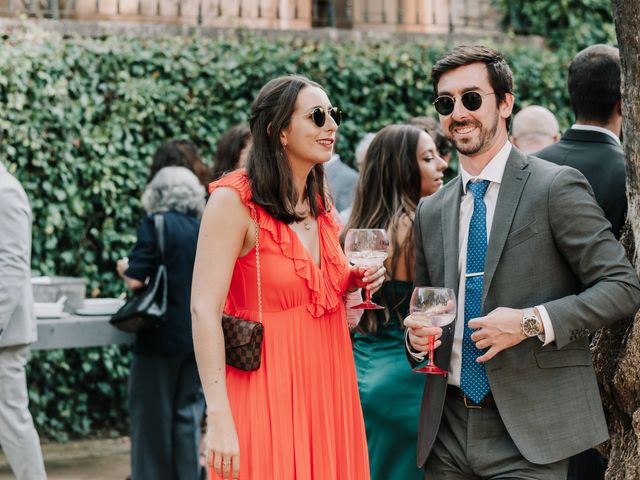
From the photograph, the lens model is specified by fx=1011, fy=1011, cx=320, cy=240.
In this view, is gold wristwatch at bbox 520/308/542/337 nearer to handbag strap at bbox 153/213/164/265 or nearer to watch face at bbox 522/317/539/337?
watch face at bbox 522/317/539/337

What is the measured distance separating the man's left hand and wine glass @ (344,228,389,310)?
90 cm

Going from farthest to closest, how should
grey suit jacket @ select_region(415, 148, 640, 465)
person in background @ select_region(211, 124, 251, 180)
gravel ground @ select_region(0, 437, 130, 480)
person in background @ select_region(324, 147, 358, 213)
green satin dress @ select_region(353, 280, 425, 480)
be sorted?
gravel ground @ select_region(0, 437, 130, 480) → person in background @ select_region(324, 147, 358, 213) → person in background @ select_region(211, 124, 251, 180) → green satin dress @ select_region(353, 280, 425, 480) → grey suit jacket @ select_region(415, 148, 640, 465)

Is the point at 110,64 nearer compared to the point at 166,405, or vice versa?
the point at 166,405

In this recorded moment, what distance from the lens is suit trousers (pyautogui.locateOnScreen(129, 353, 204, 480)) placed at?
6.32 m

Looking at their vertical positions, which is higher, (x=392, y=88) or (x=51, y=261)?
(x=392, y=88)

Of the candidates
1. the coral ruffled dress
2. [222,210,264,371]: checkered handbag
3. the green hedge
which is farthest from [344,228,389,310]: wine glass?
the green hedge

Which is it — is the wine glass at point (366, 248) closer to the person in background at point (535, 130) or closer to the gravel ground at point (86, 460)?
the person in background at point (535, 130)

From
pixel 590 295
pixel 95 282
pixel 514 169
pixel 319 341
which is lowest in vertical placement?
pixel 95 282

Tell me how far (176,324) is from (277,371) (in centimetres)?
293

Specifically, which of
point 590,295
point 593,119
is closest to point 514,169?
point 590,295

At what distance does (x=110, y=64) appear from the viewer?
8.12 m

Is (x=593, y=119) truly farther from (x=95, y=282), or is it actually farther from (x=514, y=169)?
Result: (x=95, y=282)

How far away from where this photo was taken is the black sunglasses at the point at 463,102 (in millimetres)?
3240

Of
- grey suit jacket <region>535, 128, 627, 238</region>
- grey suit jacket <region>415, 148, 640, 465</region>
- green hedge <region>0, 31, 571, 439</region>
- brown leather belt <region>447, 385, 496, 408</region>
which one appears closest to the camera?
grey suit jacket <region>415, 148, 640, 465</region>
